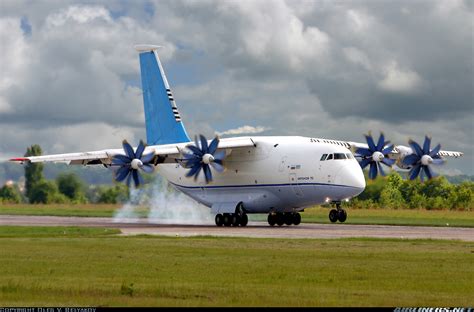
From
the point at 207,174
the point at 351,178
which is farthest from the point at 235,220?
the point at 351,178

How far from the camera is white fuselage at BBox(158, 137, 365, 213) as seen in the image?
51.0m

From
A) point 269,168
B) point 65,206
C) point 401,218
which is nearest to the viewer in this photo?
point 269,168

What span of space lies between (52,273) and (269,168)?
3090cm

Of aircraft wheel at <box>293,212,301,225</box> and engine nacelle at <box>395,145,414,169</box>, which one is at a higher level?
engine nacelle at <box>395,145,414,169</box>

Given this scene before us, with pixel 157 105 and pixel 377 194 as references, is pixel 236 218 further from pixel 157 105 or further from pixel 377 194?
pixel 377 194

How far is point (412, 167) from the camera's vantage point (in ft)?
188

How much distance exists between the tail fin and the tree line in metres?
6.50

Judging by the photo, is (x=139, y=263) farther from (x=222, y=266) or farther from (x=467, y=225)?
(x=467, y=225)

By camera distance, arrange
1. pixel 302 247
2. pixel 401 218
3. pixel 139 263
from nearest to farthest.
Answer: pixel 139 263 → pixel 302 247 → pixel 401 218

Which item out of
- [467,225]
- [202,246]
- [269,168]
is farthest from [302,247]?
[467,225]

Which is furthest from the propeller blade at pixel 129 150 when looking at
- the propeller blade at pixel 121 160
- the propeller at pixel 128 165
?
the propeller blade at pixel 121 160

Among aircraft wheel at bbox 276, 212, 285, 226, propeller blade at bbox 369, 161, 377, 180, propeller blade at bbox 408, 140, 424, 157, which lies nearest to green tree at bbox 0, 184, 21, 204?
aircraft wheel at bbox 276, 212, 285, 226

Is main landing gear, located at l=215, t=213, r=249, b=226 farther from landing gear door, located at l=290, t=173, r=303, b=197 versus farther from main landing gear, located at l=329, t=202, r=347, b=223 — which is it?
main landing gear, located at l=329, t=202, r=347, b=223

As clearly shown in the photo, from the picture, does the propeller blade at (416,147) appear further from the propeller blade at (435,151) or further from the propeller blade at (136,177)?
the propeller blade at (136,177)
